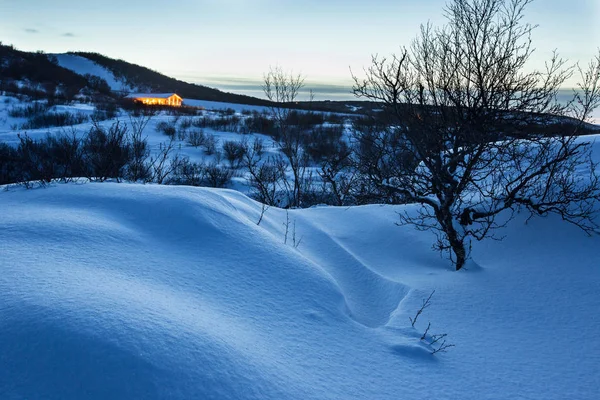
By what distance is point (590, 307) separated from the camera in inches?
153

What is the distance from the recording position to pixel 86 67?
8944 centimetres

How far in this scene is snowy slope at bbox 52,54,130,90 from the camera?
85.3m

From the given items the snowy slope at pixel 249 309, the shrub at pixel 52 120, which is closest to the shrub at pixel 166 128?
the shrub at pixel 52 120

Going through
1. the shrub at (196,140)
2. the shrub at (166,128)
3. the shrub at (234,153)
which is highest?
the shrub at (166,128)

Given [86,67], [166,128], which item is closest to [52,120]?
[166,128]

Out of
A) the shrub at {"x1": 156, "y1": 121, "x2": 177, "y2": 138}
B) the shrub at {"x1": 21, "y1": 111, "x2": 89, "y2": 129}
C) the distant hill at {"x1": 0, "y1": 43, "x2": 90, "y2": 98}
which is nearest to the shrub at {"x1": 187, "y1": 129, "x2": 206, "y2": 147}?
the shrub at {"x1": 156, "y1": 121, "x2": 177, "y2": 138}

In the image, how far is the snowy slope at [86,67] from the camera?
3357 inches

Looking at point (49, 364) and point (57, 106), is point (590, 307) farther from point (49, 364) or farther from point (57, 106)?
point (57, 106)

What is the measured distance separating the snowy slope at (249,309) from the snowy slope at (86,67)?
91.3 m

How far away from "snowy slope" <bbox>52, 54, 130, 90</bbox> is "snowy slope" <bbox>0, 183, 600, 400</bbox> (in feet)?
300

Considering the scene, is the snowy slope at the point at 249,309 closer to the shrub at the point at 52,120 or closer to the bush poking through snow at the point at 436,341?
the bush poking through snow at the point at 436,341

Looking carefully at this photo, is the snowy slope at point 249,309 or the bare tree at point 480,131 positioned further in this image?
the bare tree at point 480,131

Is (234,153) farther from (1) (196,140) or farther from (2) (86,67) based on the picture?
(2) (86,67)

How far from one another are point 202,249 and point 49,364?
1.91 metres
